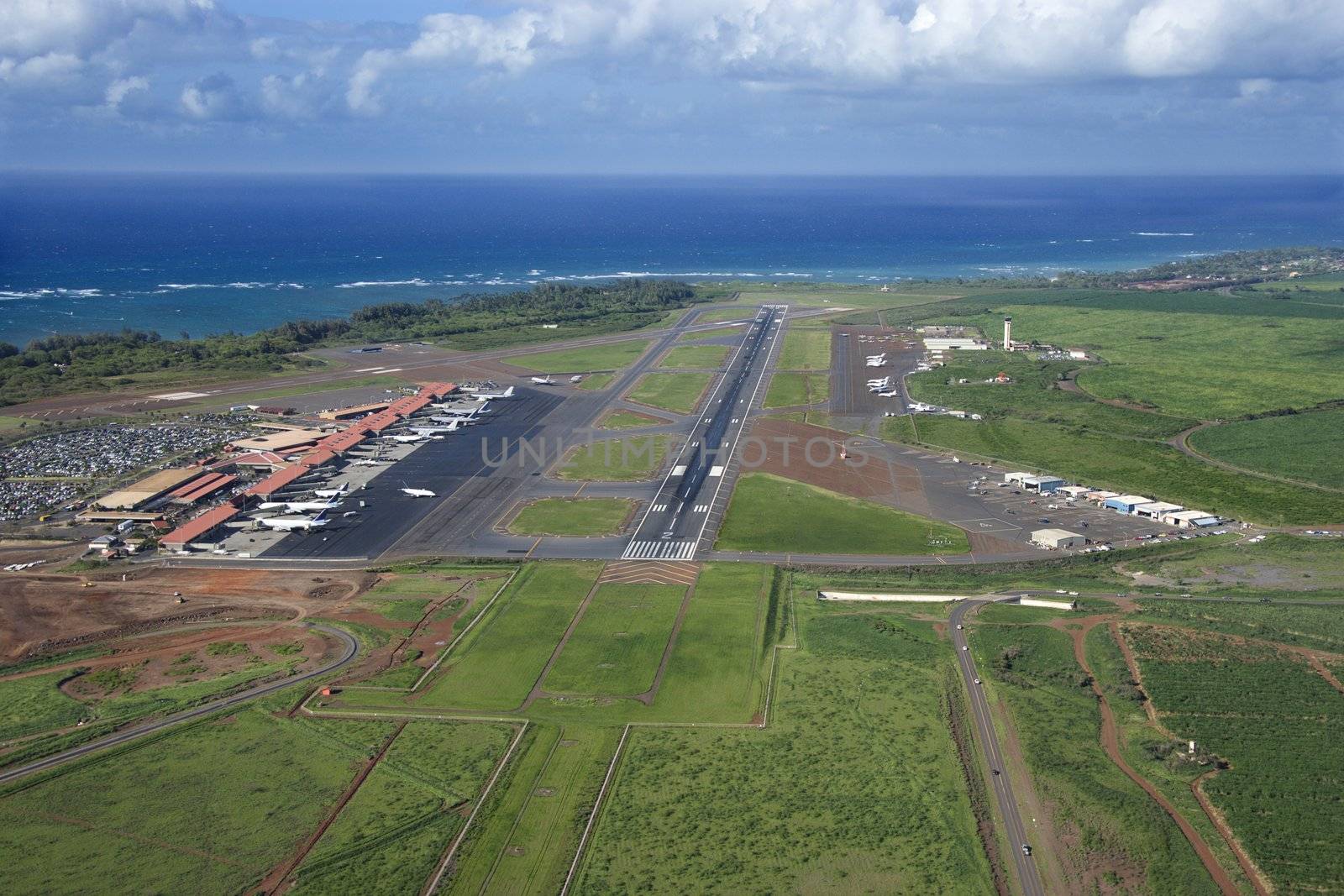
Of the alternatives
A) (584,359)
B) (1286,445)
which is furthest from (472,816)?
(584,359)

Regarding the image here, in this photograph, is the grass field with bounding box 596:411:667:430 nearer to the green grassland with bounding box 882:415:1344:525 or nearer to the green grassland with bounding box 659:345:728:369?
the green grassland with bounding box 882:415:1344:525

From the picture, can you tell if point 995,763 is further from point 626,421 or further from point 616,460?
point 626,421

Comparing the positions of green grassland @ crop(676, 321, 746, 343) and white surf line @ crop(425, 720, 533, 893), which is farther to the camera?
green grassland @ crop(676, 321, 746, 343)

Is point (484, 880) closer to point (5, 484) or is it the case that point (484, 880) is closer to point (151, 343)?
point (5, 484)

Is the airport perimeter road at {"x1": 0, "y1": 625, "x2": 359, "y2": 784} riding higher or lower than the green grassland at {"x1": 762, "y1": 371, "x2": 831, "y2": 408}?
lower

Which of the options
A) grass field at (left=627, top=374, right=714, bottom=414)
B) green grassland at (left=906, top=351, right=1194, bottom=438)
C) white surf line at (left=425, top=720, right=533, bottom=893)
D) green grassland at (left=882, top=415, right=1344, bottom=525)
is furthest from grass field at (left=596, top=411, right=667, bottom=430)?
white surf line at (left=425, top=720, right=533, bottom=893)

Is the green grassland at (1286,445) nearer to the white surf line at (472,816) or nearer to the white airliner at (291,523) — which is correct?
the white surf line at (472,816)

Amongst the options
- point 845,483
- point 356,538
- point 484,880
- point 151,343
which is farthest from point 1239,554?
point 151,343

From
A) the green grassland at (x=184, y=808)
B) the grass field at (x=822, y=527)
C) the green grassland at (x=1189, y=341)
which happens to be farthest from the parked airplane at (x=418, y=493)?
the green grassland at (x=1189, y=341)
